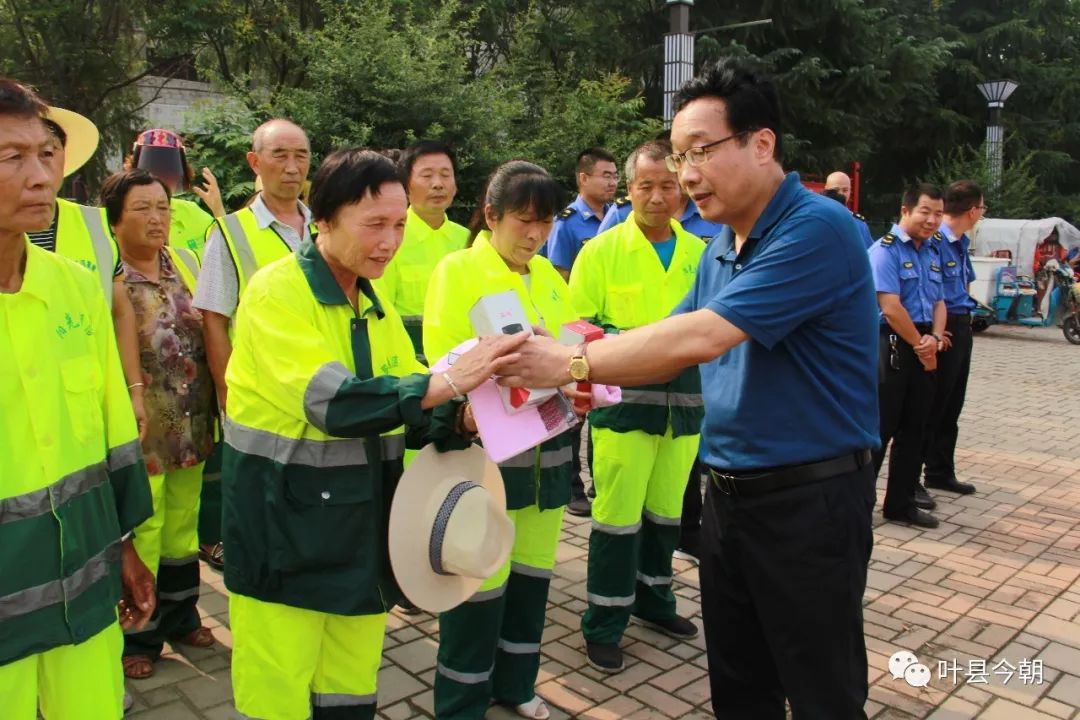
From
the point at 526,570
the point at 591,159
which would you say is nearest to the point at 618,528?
the point at 526,570

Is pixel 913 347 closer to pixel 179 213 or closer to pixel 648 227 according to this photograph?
pixel 648 227

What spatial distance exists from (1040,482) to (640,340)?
18.4 feet

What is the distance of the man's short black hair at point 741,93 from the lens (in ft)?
7.72

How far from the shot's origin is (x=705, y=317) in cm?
231

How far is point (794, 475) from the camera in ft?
7.72

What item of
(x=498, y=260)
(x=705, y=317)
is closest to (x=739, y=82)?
(x=705, y=317)

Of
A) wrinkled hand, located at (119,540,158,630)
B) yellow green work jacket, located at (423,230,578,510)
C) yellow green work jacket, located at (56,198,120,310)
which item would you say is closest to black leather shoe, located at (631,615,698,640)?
yellow green work jacket, located at (423,230,578,510)

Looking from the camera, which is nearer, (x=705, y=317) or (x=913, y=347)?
(x=705, y=317)

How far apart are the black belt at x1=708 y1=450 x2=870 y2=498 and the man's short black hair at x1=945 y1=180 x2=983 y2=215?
4710mm

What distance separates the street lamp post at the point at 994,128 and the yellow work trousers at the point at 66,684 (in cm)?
2060

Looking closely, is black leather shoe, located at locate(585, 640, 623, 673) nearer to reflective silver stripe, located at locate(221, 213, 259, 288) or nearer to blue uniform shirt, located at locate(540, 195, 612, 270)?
reflective silver stripe, located at locate(221, 213, 259, 288)

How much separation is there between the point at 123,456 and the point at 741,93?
189 cm

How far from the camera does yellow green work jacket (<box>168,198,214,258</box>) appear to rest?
4676 mm

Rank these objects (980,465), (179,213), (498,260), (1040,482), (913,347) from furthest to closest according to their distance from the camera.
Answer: (980,465) < (1040,482) < (913,347) < (179,213) < (498,260)
